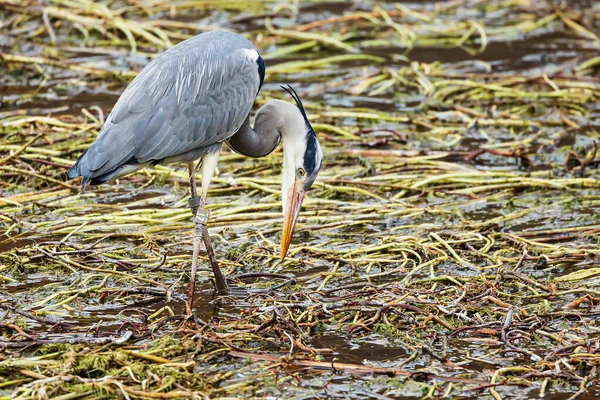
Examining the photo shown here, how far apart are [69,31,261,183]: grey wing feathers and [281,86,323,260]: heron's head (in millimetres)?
368

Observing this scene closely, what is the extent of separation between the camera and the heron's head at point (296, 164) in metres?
6.70

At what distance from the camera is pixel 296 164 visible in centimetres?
676

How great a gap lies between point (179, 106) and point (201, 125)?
0.19 metres

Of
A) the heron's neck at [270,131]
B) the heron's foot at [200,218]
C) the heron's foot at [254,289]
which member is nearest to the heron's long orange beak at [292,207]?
the heron's foot at [254,289]

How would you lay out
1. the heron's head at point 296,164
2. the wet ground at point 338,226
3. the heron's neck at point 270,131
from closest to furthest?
the wet ground at point 338,226 → the heron's head at point 296,164 → the heron's neck at point 270,131

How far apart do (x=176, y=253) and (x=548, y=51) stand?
25.3 feet

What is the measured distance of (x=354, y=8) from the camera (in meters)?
15.2

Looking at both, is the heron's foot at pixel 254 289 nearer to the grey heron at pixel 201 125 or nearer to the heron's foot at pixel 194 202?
the grey heron at pixel 201 125

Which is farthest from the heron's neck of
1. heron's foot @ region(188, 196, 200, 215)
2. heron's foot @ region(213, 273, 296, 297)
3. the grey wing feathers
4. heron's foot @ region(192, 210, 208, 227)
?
heron's foot @ region(213, 273, 296, 297)

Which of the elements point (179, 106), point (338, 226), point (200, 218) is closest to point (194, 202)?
point (200, 218)

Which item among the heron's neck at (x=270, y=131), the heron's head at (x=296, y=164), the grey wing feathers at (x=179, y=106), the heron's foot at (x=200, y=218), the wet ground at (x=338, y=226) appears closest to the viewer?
the wet ground at (x=338, y=226)

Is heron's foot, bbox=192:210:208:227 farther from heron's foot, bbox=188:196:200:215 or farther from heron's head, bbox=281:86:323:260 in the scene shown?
heron's head, bbox=281:86:323:260

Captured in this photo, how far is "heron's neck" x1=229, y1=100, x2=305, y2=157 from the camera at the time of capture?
684cm

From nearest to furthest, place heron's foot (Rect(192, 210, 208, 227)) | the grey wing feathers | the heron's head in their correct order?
the grey wing feathers → heron's foot (Rect(192, 210, 208, 227)) → the heron's head
